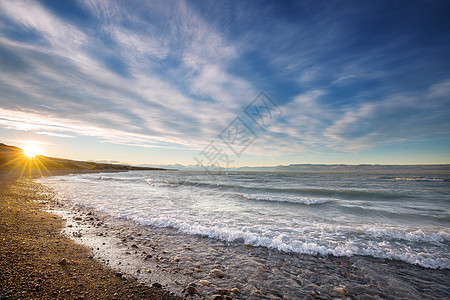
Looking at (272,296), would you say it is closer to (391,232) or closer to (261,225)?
(261,225)

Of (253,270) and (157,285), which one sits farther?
(253,270)

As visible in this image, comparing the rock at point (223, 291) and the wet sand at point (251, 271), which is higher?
the rock at point (223, 291)

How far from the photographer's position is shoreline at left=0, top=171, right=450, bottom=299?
10.7ft

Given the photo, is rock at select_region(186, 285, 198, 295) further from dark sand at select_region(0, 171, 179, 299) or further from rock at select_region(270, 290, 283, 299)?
rock at select_region(270, 290, 283, 299)

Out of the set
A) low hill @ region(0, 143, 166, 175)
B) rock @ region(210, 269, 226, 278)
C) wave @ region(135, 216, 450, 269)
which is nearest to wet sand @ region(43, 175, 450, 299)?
rock @ region(210, 269, 226, 278)

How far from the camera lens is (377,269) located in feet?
13.9

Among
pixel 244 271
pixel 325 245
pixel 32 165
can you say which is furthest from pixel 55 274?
pixel 32 165

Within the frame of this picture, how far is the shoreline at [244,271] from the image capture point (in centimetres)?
327

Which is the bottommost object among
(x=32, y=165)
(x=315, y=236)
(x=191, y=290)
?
(x=32, y=165)

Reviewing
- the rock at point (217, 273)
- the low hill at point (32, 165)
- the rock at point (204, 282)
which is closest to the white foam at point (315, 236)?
the rock at point (217, 273)

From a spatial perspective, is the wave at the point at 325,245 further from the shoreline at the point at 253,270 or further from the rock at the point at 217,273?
the rock at the point at 217,273

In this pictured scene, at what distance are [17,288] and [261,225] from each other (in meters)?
6.67

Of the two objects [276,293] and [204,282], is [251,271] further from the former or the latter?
[204,282]

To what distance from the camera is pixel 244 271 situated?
3891 millimetres
